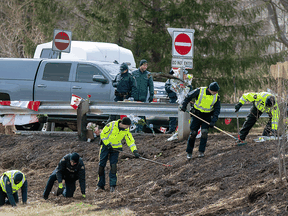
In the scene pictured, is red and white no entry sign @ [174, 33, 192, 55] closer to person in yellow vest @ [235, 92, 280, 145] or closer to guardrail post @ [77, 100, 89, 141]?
person in yellow vest @ [235, 92, 280, 145]

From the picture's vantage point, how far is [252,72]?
1627 cm

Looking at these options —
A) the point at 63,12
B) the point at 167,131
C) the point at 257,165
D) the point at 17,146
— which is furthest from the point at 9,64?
the point at 257,165

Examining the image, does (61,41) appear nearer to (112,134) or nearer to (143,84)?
(143,84)

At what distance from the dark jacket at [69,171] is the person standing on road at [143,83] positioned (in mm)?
2966

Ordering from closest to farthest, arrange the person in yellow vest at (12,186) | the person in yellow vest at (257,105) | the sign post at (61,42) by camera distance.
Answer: the person in yellow vest at (12,186)
the person in yellow vest at (257,105)
the sign post at (61,42)

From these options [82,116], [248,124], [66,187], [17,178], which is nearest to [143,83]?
[82,116]

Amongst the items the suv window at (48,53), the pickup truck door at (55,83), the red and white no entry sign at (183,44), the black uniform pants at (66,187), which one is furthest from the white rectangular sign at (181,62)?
the suv window at (48,53)

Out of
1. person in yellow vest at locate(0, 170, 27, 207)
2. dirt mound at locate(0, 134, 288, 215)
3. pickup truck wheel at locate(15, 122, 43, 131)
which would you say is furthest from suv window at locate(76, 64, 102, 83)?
person in yellow vest at locate(0, 170, 27, 207)

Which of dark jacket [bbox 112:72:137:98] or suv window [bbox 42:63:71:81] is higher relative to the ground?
suv window [bbox 42:63:71:81]

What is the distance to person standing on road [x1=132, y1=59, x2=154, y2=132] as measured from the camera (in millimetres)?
11211

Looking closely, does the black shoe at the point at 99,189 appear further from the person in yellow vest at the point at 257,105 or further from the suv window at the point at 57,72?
the suv window at the point at 57,72

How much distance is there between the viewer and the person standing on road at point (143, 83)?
1121 cm

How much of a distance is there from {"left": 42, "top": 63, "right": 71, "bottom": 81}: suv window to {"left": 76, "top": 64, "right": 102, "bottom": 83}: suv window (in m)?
0.31

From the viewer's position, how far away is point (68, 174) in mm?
8797
